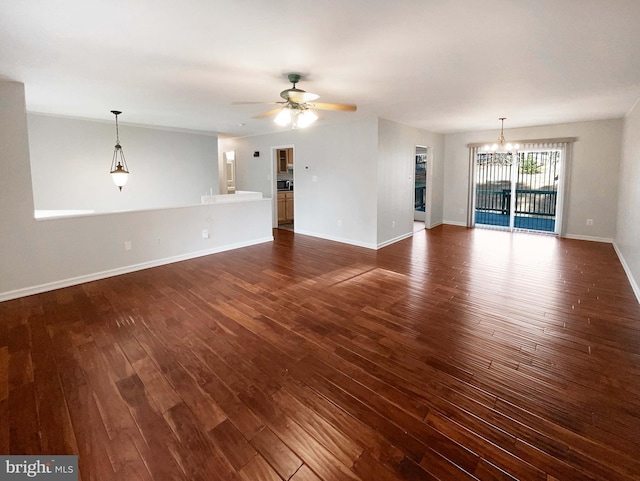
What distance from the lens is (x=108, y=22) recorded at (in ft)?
7.20

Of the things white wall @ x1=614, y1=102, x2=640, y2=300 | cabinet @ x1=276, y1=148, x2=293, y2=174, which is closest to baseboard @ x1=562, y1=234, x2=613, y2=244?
white wall @ x1=614, y1=102, x2=640, y2=300

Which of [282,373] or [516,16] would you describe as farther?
[282,373]

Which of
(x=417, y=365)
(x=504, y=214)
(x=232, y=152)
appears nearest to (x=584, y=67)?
(x=417, y=365)

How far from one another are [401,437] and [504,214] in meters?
8.67

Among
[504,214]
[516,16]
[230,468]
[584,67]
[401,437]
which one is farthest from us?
[504,214]

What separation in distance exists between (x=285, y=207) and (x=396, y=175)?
11.3ft

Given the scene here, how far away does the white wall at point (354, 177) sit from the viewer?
5.90 m

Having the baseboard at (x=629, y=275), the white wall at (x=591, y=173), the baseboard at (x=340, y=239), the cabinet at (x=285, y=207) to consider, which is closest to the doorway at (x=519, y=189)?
the white wall at (x=591, y=173)

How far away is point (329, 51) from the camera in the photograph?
8.75ft

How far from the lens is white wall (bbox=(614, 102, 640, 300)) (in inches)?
155

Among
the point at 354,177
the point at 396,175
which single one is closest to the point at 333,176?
the point at 354,177

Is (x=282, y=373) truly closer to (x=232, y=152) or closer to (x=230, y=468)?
(x=230, y=468)

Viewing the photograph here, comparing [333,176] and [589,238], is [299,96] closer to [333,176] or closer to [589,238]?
[333,176]

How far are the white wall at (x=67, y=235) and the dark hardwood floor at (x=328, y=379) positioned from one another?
309mm
